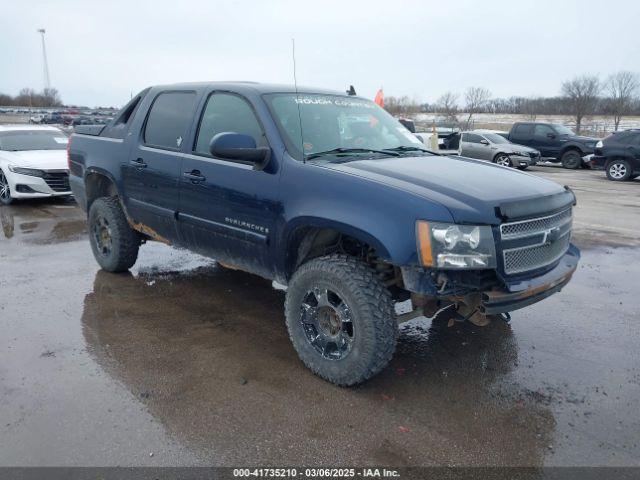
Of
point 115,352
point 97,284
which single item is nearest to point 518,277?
point 115,352

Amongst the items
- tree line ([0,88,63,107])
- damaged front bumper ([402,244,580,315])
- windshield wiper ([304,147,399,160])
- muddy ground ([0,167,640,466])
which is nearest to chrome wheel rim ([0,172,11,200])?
muddy ground ([0,167,640,466])

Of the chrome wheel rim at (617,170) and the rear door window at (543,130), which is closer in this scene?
the chrome wheel rim at (617,170)

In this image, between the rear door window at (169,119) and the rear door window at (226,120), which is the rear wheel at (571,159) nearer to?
the rear door window at (169,119)

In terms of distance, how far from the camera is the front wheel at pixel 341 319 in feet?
10.6

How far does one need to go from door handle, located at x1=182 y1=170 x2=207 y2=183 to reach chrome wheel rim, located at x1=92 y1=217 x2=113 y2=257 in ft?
5.57

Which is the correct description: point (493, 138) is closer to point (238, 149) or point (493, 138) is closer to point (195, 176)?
point (195, 176)

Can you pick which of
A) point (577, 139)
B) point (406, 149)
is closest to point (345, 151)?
point (406, 149)

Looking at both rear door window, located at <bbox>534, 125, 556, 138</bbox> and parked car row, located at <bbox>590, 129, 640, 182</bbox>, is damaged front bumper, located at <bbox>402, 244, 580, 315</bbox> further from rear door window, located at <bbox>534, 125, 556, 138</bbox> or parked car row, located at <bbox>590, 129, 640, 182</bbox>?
rear door window, located at <bbox>534, 125, 556, 138</bbox>

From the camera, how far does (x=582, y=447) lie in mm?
2900

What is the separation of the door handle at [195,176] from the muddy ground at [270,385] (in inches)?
47.0

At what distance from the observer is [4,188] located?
32.8ft

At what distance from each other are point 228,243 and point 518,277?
6.97ft

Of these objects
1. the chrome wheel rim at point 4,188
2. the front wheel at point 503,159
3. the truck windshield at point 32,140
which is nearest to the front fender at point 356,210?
the chrome wheel rim at point 4,188

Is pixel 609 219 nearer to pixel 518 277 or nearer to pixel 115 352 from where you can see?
pixel 518 277
